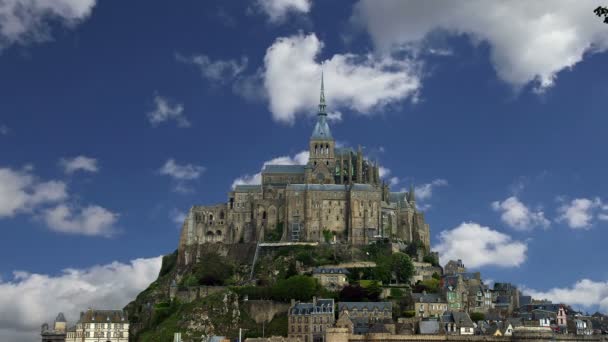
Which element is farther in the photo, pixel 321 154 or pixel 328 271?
pixel 321 154

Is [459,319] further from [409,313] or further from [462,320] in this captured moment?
[409,313]

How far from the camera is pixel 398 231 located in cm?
10338

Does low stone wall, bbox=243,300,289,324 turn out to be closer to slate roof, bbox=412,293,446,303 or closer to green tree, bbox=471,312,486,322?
slate roof, bbox=412,293,446,303

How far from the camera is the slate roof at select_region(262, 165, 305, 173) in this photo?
361 feet

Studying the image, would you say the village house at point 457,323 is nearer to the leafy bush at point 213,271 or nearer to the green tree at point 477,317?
the green tree at point 477,317

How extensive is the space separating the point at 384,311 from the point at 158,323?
26.8 meters

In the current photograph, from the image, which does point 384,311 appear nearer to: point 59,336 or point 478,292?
point 478,292

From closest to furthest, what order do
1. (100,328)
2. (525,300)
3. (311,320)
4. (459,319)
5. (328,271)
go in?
(459,319) → (311,320) → (100,328) → (328,271) → (525,300)

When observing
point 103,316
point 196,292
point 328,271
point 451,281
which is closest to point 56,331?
point 103,316

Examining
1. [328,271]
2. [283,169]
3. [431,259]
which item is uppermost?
[283,169]

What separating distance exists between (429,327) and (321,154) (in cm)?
3971

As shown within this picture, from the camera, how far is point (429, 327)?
74.9 metres

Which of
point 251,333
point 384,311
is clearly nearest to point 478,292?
point 384,311

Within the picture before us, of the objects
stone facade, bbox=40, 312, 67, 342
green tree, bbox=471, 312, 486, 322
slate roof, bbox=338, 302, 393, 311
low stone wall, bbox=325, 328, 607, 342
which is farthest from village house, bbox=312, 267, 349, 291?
stone facade, bbox=40, 312, 67, 342
